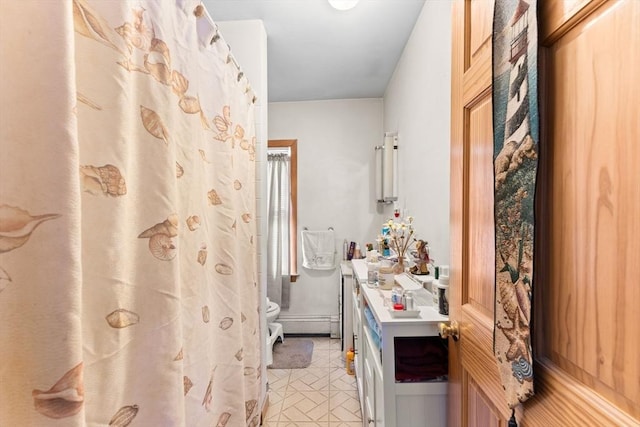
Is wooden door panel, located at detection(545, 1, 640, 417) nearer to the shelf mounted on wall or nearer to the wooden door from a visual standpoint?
the wooden door

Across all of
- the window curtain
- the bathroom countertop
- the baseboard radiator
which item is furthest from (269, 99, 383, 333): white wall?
the bathroom countertop

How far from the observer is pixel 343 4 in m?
1.63

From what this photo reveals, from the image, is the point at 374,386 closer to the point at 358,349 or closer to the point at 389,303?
the point at 389,303

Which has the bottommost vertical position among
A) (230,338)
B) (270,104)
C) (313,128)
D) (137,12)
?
(230,338)

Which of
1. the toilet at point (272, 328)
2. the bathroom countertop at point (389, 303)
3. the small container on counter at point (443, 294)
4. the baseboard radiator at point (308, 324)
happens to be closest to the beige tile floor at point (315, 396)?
the toilet at point (272, 328)

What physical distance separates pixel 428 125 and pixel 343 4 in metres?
0.85

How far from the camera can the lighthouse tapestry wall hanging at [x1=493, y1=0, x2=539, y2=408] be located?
53cm

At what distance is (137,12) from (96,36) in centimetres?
16

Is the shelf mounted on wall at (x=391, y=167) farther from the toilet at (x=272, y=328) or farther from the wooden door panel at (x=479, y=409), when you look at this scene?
the wooden door panel at (x=479, y=409)

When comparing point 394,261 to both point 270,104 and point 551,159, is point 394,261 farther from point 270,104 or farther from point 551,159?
point 270,104

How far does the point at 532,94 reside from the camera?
0.52 m

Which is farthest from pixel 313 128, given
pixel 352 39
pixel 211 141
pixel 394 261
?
pixel 211 141

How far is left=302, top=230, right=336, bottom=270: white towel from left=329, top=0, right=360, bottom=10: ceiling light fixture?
2.03 metres

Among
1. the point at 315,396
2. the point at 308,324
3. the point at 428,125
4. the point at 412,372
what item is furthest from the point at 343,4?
the point at 308,324
